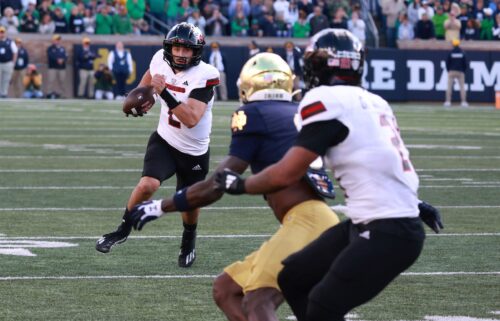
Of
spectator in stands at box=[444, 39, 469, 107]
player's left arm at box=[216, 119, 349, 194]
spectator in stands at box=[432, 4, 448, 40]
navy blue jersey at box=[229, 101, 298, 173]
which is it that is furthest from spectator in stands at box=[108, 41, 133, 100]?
player's left arm at box=[216, 119, 349, 194]

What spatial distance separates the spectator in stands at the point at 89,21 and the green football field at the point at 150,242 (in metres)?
12.9

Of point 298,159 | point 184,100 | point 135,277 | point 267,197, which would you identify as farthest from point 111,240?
point 298,159

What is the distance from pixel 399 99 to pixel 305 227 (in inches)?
1070

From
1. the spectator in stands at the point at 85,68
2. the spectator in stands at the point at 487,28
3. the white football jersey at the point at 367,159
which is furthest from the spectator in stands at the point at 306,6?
the white football jersey at the point at 367,159

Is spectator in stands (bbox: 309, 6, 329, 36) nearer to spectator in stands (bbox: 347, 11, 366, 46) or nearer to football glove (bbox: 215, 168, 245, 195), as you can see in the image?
spectator in stands (bbox: 347, 11, 366, 46)

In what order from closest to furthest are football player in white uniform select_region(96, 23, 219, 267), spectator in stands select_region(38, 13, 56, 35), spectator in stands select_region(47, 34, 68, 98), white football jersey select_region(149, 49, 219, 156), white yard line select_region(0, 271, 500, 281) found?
white yard line select_region(0, 271, 500, 281) < football player in white uniform select_region(96, 23, 219, 267) < white football jersey select_region(149, 49, 219, 156) < spectator in stands select_region(47, 34, 68, 98) < spectator in stands select_region(38, 13, 56, 35)

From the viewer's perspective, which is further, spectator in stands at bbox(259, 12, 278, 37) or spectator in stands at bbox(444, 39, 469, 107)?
spectator in stands at bbox(259, 12, 278, 37)

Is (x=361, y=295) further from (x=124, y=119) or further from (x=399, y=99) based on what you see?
(x=399, y=99)

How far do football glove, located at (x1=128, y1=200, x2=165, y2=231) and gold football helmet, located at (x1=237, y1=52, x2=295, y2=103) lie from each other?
0.67 meters

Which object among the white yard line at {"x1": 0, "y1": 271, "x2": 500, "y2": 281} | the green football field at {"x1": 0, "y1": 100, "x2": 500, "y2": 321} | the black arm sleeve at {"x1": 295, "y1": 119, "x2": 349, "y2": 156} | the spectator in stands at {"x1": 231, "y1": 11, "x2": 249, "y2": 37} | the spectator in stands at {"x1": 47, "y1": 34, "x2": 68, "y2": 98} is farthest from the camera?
the spectator in stands at {"x1": 231, "y1": 11, "x2": 249, "y2": 37}

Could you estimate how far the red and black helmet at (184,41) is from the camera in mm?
8109

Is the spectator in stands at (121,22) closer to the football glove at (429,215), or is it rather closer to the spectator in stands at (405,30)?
the spectator in stands at (405,30)

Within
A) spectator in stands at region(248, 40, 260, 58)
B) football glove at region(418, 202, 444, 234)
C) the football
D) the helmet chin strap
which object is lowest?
spectator in stands at region(248, 40, 260, 58)

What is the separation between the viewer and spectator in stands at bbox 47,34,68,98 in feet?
98.8
